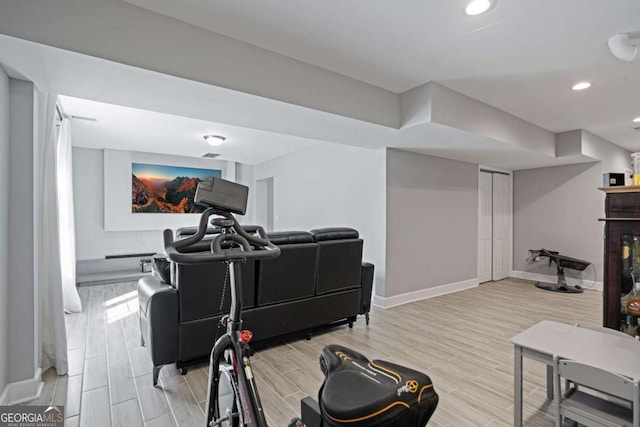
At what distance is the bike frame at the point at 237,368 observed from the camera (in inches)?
44.1

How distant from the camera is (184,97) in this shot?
2580 mm

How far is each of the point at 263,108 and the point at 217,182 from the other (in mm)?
1822

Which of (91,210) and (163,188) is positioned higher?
(163,188)

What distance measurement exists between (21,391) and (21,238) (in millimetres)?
1059

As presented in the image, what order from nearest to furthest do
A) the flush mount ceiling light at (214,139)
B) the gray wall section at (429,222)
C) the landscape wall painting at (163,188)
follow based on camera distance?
the gray wall section at (429,222), the flush mount ceiling light at (214,139), the landscape wall painting at (163,188)

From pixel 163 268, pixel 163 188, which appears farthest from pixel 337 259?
pixel 163 188

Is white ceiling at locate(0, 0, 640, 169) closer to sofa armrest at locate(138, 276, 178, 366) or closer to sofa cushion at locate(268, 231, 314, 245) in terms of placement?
sofa cushion at locate(268, 231, 314, 245)

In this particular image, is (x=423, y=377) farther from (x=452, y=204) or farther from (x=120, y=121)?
(x=120, y=121)

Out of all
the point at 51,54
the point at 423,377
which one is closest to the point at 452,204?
the point at 423,377

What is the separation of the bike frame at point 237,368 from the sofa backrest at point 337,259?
6.17ft

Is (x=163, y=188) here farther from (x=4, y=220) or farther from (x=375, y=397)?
(x=375, y=397)

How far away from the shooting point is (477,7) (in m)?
2.01

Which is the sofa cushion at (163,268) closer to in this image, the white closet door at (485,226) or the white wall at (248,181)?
the white closet door at (485,226)

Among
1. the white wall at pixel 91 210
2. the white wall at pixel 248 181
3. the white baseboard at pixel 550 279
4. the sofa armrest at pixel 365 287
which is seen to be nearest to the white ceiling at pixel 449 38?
the sofa armrest at pixel 365 287
